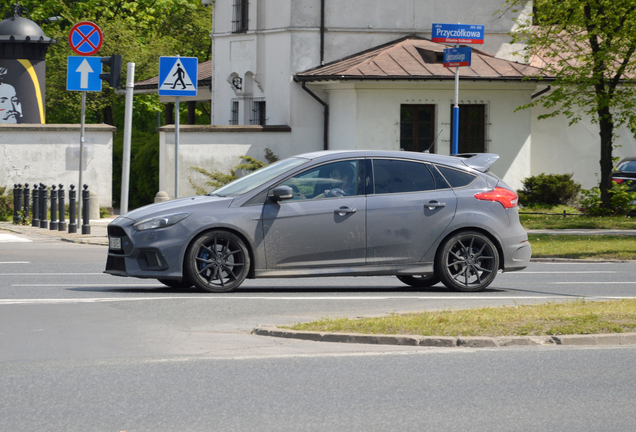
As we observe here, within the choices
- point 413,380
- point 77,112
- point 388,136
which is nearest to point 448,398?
point 413,380

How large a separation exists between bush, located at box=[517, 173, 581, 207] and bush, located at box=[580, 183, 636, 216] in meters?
1.56

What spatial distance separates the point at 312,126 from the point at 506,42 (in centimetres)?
703

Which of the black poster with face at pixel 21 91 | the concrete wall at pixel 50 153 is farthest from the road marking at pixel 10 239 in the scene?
the black poster with face at pixel 21 91

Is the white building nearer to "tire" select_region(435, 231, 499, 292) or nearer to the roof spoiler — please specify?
the roof spoiler

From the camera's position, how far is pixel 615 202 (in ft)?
85.5

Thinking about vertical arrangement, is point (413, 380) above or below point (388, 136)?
below

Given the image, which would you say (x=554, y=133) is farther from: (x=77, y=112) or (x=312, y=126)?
(x=77, y=112)

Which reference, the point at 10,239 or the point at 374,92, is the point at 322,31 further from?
the point at 10,239

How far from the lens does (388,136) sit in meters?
28.0

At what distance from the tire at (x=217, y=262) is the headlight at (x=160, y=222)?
31 centimetres

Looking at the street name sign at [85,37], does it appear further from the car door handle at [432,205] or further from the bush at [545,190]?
the bush at [545,190]

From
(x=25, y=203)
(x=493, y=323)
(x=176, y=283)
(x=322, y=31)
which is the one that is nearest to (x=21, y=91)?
(x=25, y=203)

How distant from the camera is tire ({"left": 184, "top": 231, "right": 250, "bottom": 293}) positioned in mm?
10383

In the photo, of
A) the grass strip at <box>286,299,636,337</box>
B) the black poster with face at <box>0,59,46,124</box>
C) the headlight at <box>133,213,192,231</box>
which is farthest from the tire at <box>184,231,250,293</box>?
the black poster with face at <box>0,59,46,124</box>
